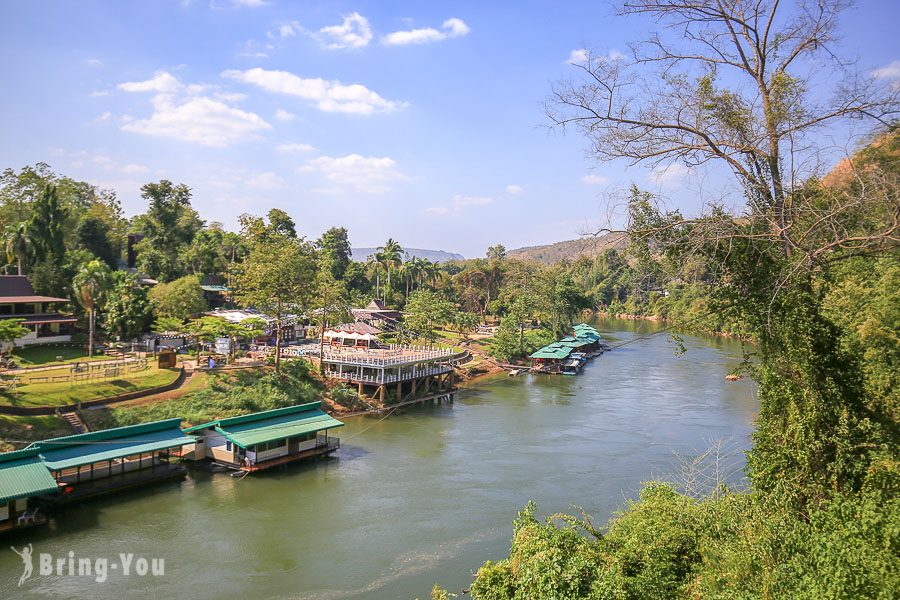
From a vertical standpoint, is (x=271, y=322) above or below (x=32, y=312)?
below

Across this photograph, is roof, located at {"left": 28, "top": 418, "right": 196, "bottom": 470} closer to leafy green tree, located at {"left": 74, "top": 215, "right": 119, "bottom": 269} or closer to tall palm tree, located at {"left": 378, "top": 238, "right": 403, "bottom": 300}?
leafy green tree, located at {"left": 74, "top": 215, "right": 119, "bottom": 269}

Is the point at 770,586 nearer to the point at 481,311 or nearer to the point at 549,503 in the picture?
the point at 549,503

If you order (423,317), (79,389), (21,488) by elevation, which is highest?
(423,317)

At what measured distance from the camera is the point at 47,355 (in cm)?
3628

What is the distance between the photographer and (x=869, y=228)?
8.19 metres

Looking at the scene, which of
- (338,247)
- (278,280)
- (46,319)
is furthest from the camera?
(338,247)

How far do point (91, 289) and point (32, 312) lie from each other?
749 centimetres

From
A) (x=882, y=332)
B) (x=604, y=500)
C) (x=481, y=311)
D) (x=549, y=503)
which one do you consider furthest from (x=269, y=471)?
(x=481, y=311)

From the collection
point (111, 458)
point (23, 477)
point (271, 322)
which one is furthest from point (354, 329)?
point (23, 477)

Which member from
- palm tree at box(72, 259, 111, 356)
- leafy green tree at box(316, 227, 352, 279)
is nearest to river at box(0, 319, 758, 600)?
palm tree at box(72, 259, 111, 356)

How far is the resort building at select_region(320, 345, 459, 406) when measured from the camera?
3972 cm

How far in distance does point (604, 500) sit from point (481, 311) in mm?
74741

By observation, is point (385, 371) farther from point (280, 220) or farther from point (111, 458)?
point (280, 220)

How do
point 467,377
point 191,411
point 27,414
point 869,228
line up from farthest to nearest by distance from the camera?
point 467,377, point 191,411, point 27,414, point 869,228
